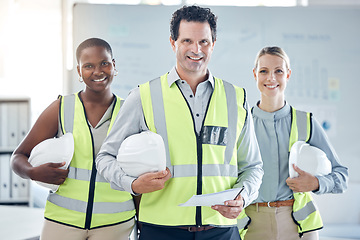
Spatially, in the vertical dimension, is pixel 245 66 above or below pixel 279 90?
above

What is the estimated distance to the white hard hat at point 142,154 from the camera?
4.71 ft

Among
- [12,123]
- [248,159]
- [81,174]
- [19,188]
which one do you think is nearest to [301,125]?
[248,159]

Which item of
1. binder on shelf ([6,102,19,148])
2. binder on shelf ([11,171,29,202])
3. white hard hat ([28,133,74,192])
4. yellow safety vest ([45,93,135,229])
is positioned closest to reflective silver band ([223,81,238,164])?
yellow safety vest ([45,93,135,229])

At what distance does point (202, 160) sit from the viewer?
1493mm

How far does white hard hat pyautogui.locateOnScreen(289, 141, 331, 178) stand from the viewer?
5.92ft

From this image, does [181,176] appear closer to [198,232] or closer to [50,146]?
[198,232]

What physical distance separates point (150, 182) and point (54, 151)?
0.56m

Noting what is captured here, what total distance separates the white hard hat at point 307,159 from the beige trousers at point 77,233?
80 centimetres

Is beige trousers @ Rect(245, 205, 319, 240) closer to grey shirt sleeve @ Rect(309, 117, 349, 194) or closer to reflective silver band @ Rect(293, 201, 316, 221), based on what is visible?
reflective silver band @ Rect(293, 201, 316, 221)

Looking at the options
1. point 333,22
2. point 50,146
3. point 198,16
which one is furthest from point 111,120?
point 333,22

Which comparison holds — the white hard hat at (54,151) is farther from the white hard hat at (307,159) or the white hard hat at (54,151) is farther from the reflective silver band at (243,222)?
the white hard hat at (307,159)

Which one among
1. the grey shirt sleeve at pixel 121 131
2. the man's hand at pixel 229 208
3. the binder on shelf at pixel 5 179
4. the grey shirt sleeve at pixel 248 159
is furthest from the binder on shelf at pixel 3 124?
the man's hand at pixel 229 208

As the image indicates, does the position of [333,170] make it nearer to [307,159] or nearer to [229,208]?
[307,159]

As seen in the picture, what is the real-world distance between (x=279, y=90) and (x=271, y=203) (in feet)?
1.75
